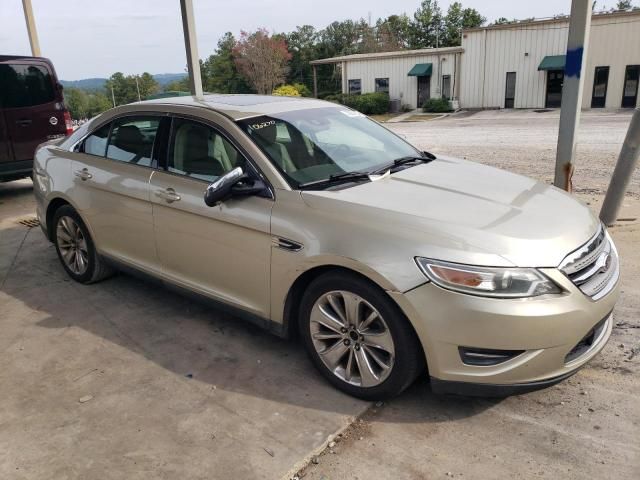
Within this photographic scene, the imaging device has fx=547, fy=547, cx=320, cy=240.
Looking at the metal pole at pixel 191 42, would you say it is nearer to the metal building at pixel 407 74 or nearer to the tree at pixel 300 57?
the metal building at pixel 407 74

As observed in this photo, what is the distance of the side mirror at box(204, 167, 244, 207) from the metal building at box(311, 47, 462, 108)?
1247 inches

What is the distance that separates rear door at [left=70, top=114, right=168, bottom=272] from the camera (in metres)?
4.06

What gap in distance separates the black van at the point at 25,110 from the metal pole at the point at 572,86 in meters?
7.25

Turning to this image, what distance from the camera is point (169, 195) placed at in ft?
12.4

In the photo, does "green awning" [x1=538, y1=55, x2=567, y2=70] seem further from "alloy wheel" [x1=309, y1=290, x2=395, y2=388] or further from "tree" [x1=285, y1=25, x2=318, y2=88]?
"alloy wheel" [x1=309, y1=290, x2=395, y2=388]

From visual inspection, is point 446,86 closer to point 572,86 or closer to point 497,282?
point 572,86

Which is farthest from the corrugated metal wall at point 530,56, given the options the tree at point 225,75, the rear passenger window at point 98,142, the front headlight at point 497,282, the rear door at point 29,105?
the front headlight at point 497,282

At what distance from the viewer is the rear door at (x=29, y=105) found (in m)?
7.93

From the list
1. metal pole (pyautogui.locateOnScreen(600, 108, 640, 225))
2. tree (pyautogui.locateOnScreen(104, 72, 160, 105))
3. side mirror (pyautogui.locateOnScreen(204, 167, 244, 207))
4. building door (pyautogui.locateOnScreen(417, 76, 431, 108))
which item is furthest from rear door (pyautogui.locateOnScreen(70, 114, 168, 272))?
tree (pyautogui.locateOnScreen(104, 72, 160, 105))

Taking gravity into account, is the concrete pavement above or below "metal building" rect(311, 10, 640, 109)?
below

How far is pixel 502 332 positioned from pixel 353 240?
0.86m

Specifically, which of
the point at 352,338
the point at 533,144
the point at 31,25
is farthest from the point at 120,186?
the point at 533,144

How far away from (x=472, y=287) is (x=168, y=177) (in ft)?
7.50

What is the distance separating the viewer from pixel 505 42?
Answer: 3041cm
